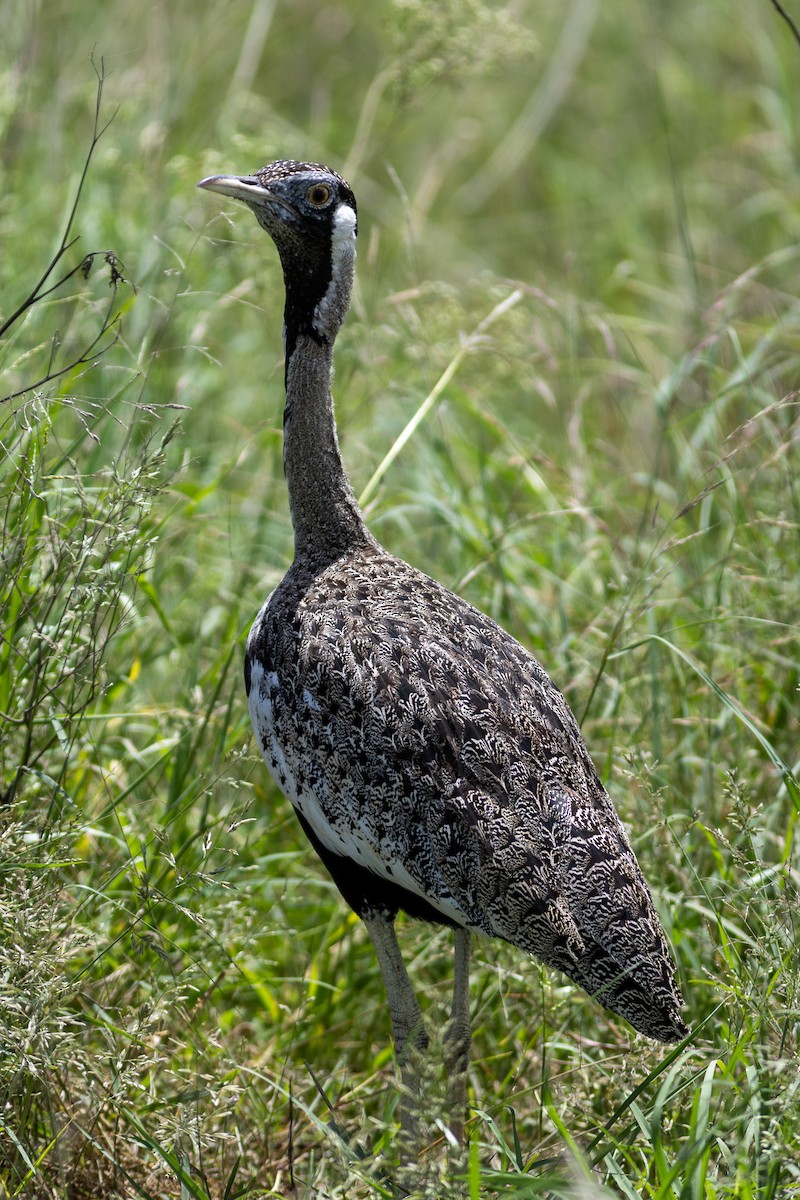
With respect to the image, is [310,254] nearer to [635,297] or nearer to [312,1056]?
[312,1056]

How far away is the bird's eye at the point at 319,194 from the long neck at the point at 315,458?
35 cm

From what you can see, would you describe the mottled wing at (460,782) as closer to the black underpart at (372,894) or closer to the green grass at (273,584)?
the black underpart at (372,894)

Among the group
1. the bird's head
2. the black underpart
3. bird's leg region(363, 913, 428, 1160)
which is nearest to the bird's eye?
the bird's head

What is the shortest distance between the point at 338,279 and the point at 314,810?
1428mm

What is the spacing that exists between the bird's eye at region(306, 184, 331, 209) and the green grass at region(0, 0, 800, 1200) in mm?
349

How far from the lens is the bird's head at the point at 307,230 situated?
11.3 ft

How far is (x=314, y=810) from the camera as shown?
10.6ft

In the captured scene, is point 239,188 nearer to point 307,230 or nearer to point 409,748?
point 307,230

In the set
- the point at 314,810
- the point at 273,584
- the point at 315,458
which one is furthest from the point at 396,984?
the point at 273,584

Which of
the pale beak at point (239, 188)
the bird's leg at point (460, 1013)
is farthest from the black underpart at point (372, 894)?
the pale beak at point (239, 188)

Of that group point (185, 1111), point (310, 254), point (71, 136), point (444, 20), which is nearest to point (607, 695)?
point (310, 254)

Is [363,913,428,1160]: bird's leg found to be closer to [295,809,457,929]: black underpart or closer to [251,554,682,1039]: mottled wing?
[295,809,457,929]: black underpart

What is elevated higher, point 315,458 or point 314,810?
point 315,458

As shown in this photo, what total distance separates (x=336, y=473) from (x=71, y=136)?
3.70m
